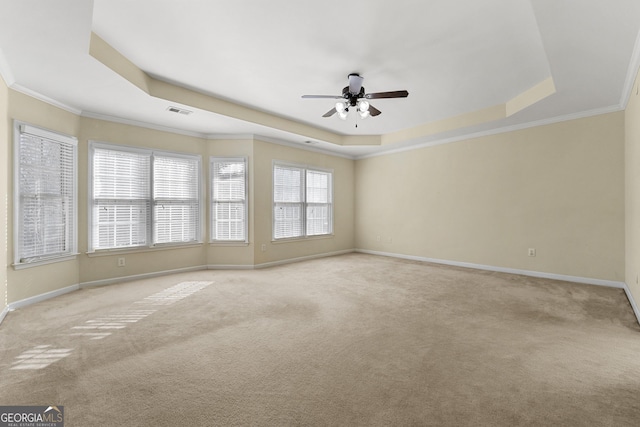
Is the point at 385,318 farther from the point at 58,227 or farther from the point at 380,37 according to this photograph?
the point at 58,227

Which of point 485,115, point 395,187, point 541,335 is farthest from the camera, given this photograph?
point 395,187

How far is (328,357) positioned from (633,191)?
4.09m

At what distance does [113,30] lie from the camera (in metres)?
2.72

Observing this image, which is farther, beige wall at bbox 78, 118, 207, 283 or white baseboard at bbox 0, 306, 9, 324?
beige wall at bbox 78, 118, 207, 283

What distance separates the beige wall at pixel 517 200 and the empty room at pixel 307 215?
0.03m

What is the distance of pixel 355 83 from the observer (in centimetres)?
356

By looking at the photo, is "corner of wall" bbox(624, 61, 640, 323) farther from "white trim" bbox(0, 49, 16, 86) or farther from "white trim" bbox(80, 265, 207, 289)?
"white trim" bbox(0, 49, 16, 86)

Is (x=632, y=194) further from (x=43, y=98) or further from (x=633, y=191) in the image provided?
(x=43, y=98)

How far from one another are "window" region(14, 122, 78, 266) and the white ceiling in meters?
0.60

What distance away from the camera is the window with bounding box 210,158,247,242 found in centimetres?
572

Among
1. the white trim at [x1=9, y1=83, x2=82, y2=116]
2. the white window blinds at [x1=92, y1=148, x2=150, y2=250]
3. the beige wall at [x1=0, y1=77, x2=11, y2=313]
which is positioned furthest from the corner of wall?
the white trim at [x1=9, y1=83, x2=82, y2=116]

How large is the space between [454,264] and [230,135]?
209 inches

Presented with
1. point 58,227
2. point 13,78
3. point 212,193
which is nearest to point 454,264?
point 212,193

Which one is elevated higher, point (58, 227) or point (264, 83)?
point (264, 83)
